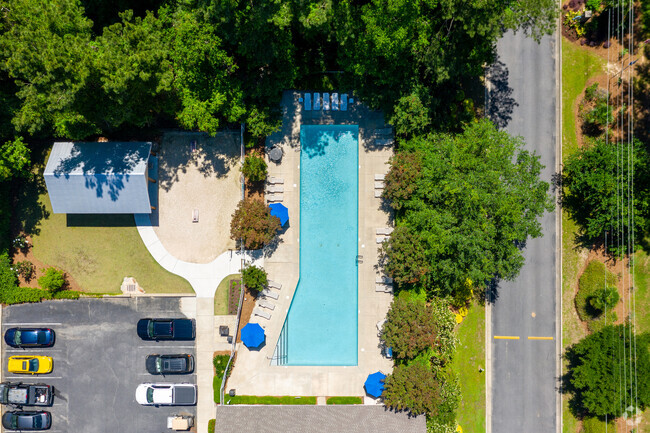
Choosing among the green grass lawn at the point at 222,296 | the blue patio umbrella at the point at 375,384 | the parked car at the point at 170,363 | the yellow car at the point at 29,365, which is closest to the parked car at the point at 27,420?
the yellow car at the point at 29,365

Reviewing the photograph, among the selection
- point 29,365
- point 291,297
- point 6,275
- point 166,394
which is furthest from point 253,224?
point 29,365

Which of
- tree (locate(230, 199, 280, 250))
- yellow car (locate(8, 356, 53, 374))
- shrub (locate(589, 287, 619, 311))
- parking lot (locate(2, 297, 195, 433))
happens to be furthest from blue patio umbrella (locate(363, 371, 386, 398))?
yellow car (locate(8, 356, 53, 374))

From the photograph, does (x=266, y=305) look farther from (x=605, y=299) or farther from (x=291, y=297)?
(x=605, y=299)

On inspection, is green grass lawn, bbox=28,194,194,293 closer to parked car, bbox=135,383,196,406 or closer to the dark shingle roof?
parked car, bbox=135,383,196,406

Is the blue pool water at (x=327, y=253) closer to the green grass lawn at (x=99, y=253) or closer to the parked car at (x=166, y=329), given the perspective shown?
the parked car at (x=166, y=329)

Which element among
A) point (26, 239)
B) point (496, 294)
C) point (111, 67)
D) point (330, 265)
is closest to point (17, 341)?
point (26, 239)
